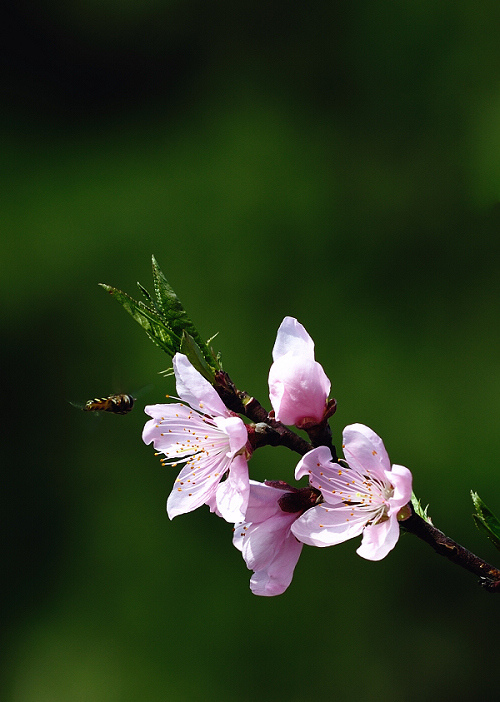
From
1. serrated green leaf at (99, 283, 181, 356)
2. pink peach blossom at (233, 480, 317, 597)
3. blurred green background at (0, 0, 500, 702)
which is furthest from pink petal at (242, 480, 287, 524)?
blurred green background at (0, 0, 500, 702)

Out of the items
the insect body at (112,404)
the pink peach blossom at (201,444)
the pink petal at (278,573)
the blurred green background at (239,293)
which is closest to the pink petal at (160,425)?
the pink peach blossom at (201,444)

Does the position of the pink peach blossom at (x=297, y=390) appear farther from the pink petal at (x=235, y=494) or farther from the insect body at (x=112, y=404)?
the insect body at (x=112, y=404)

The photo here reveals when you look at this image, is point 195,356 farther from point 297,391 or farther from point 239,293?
point 239,293

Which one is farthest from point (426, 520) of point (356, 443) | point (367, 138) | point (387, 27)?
point (387, 27)

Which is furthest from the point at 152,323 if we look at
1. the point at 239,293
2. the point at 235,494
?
the point at 239,293

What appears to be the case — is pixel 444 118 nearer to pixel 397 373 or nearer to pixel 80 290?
pixel 397 373

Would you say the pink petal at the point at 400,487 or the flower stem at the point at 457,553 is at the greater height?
the pink petal at the point at 400,487

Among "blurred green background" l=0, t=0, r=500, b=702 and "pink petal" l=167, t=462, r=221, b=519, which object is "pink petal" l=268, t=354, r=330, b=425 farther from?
"blurred green background" l=0, t=0, r=500, b=702
